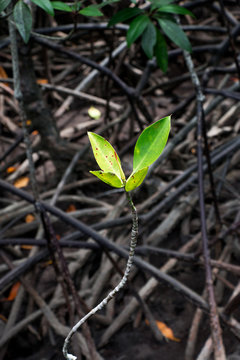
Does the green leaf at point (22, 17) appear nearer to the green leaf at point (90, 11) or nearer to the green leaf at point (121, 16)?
the green leaf at point (90, 11)

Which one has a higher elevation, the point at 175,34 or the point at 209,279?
the point at 175,34

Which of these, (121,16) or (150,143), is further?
(121,16)

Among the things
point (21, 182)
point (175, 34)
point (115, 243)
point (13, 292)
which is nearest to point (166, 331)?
point (115, 243)

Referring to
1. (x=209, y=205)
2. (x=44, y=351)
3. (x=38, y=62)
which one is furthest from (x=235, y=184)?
(x=38, y=62)

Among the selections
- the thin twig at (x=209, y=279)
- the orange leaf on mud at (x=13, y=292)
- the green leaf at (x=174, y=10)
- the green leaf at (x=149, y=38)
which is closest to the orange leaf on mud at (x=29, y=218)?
the orange leaf on mud at (x=13, y=292)

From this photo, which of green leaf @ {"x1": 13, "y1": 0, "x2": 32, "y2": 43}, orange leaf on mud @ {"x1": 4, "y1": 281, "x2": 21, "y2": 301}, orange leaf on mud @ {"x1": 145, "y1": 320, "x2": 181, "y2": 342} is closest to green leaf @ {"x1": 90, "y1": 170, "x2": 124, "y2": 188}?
green leaf @ {"x1": 13, "y1": 0, "x2": 32, "y2": 43}

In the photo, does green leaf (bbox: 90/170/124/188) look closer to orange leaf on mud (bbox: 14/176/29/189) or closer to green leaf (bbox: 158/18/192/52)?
green leaf (bbox: 158/18/192/52)

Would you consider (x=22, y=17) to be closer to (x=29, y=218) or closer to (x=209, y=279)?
(x=209, y=279)
